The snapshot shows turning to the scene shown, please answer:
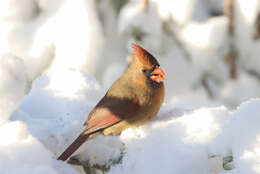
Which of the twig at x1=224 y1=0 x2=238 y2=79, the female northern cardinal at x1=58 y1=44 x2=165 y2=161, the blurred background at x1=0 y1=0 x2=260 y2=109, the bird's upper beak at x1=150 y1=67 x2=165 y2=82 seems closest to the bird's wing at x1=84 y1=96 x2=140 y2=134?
the female northern cardinal at x1=58 y1=44 x2=165 y2=161

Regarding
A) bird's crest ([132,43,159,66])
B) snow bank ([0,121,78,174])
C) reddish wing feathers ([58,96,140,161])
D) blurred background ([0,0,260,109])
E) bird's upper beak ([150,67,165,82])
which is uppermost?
blurred background ([0,0,260,109])

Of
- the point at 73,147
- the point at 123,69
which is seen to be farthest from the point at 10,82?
the point at 123,69

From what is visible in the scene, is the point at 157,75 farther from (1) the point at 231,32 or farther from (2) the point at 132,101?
(1) the point at 231,32

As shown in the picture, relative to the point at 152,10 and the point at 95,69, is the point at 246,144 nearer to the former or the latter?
the point at 95,69

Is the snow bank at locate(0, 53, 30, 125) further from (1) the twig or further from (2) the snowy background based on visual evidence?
(1) the twig

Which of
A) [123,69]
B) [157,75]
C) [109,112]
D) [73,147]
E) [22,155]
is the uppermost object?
[123,69]

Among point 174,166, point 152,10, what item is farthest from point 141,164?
point 152,10

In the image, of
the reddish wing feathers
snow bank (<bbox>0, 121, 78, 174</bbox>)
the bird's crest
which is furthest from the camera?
the bird's crest

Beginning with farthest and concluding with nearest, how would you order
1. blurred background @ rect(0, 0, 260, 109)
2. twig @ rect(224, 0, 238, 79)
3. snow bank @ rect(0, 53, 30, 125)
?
twig @ rect(224, 0, 238, 79), blurred background @ rect(0, 0, 260, 109), snow bank @ rect(0, 53, 30, 125)
